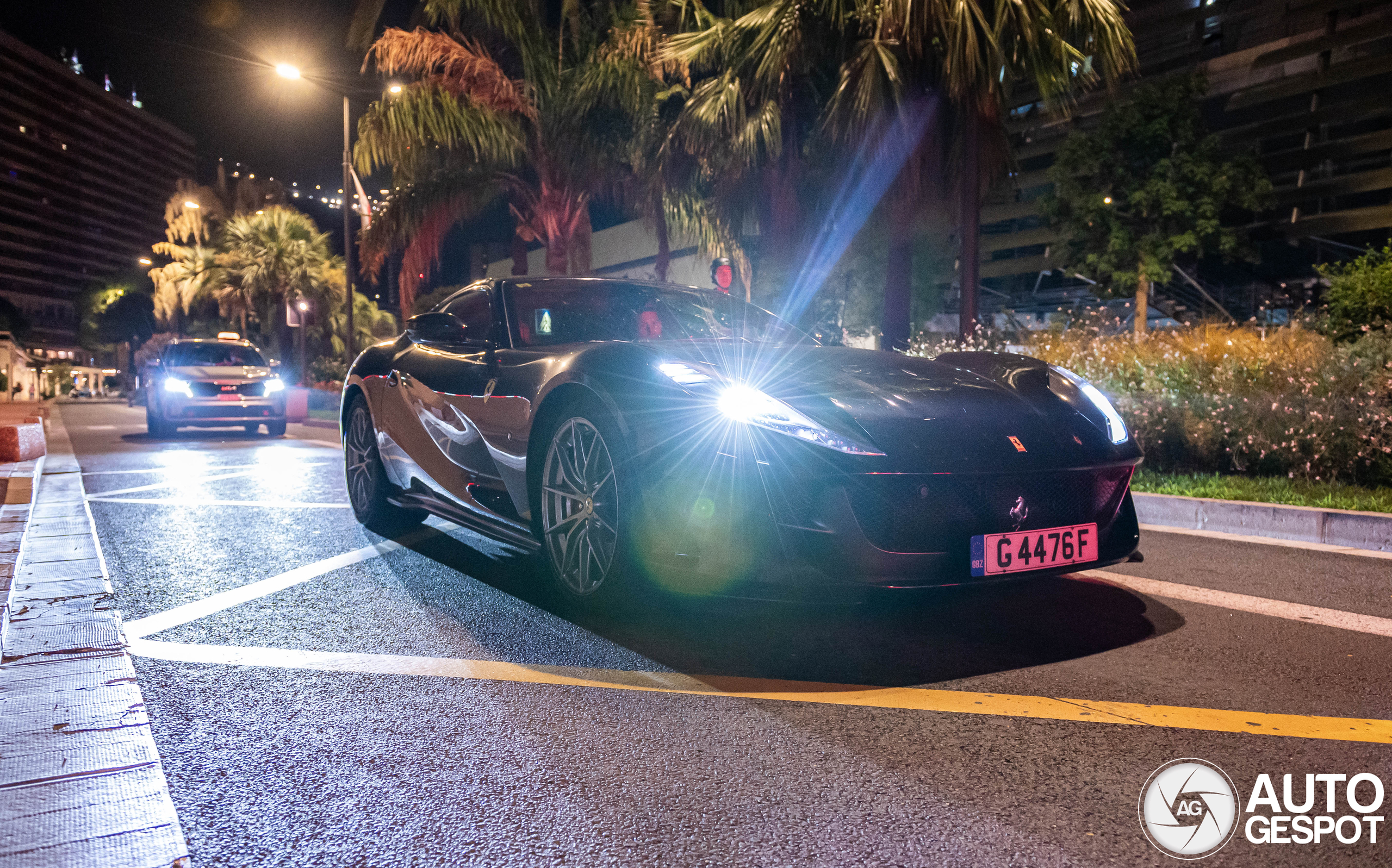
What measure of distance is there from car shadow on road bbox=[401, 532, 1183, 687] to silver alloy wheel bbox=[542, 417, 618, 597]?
7.4 inches

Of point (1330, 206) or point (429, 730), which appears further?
point (1330, 206)

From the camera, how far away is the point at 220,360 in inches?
615

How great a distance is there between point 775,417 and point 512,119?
46.3 feet

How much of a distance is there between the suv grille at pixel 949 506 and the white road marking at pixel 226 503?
4716 mm

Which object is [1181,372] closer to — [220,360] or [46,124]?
[220,360]

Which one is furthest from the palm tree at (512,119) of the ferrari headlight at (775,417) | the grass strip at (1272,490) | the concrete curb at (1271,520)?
the ferrari headlight at (775,417)

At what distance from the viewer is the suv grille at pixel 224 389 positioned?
579 inches

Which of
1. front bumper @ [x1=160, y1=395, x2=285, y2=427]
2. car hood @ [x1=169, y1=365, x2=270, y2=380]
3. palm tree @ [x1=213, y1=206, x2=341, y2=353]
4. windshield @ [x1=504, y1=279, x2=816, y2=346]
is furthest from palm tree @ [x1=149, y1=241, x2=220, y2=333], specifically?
windshield @ [x1=504, y1=279, x2=816, y2=346]

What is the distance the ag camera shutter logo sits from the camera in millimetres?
2018

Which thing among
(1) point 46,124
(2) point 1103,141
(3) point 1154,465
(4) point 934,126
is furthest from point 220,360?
(1) point 46,124

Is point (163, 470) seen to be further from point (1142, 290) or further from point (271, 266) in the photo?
point (1142, 290)

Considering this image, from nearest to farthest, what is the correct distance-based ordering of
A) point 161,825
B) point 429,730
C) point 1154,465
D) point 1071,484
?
point 161,825 < point 429,730 < point 1071,484 < point 1154,465

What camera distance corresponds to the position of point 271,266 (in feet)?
102

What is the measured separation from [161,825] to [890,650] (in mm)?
2225
